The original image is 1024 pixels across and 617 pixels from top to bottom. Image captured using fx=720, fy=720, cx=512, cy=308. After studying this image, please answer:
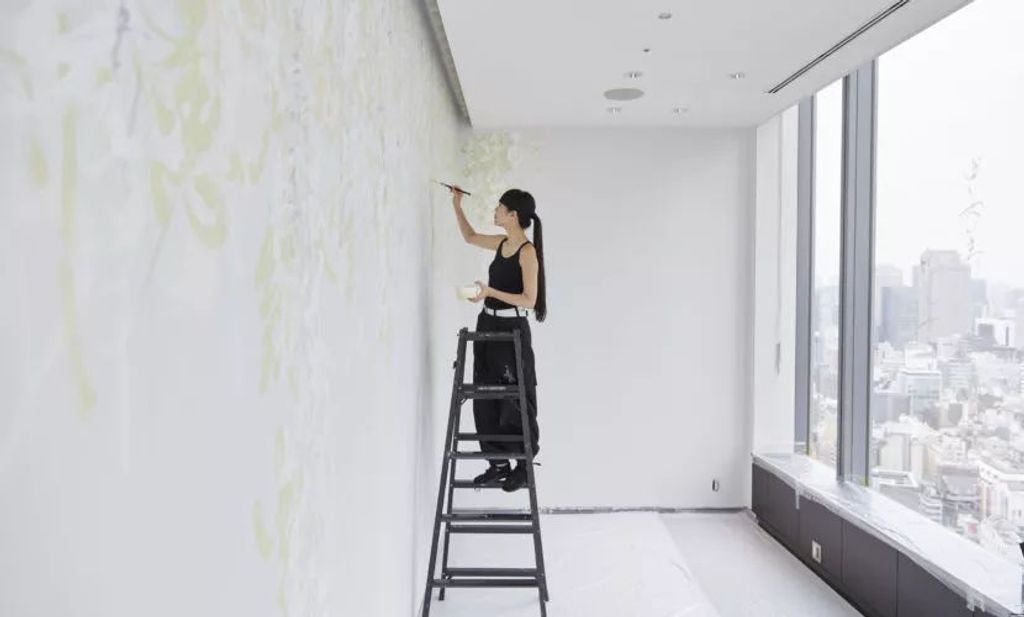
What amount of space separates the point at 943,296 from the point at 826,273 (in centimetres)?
113

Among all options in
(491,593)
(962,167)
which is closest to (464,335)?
(491,593)

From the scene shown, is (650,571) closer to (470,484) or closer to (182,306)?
(470,484)

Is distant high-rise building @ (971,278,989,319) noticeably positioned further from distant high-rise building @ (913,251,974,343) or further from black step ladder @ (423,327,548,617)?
black step ladder @ (423,327,548,617)

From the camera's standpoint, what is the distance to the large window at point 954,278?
2.81m

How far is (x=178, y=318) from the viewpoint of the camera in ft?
2.68

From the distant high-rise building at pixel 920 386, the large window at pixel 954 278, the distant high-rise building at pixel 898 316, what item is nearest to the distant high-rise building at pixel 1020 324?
the large window at pixel 954 278

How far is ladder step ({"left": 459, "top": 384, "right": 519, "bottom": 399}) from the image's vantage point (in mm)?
3223

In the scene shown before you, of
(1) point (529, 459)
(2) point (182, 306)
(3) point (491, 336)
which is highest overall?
(2) point (182, 306)

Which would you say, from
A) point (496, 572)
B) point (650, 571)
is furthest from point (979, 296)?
point (496, 572)

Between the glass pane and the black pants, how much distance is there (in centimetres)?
185

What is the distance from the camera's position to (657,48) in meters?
3.16

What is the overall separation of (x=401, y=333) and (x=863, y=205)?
2.73 meters

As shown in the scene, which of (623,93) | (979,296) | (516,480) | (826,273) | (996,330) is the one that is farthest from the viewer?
(826,273)

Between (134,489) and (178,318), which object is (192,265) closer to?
(178,318)
